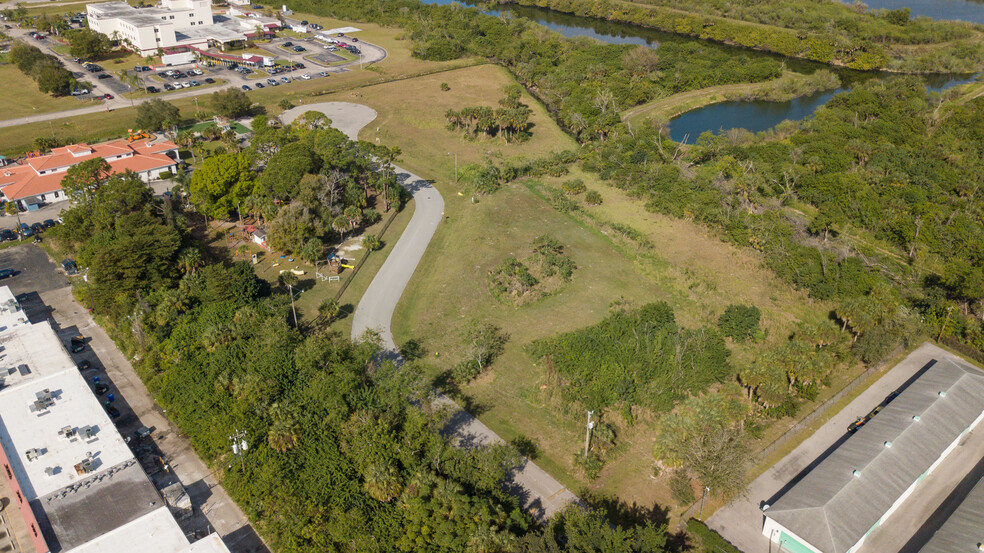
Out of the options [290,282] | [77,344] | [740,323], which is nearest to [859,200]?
[740,323]

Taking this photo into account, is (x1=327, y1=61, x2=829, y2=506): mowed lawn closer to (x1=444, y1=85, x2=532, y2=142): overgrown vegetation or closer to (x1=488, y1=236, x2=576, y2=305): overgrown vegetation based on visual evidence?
(x1=488, y1=236, x2=576, y2=305): overgrown vegetation

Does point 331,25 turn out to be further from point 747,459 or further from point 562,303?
point 747,459

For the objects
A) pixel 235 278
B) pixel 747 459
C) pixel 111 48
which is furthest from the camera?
pixel 111 48

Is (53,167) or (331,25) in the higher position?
(331,25)

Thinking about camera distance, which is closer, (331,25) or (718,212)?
(718,212)

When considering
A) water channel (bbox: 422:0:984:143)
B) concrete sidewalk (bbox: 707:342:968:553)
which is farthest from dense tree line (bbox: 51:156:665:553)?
water channel (bbox: 422:0:984:143)

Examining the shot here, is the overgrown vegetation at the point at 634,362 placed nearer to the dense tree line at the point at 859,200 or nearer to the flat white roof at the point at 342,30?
the dense tree line at the point at 859,200

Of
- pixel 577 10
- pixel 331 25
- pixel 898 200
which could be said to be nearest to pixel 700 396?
pixel 898 200

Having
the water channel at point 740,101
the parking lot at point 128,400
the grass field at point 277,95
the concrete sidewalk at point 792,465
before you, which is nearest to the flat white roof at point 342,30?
the grass field at point 277,95
